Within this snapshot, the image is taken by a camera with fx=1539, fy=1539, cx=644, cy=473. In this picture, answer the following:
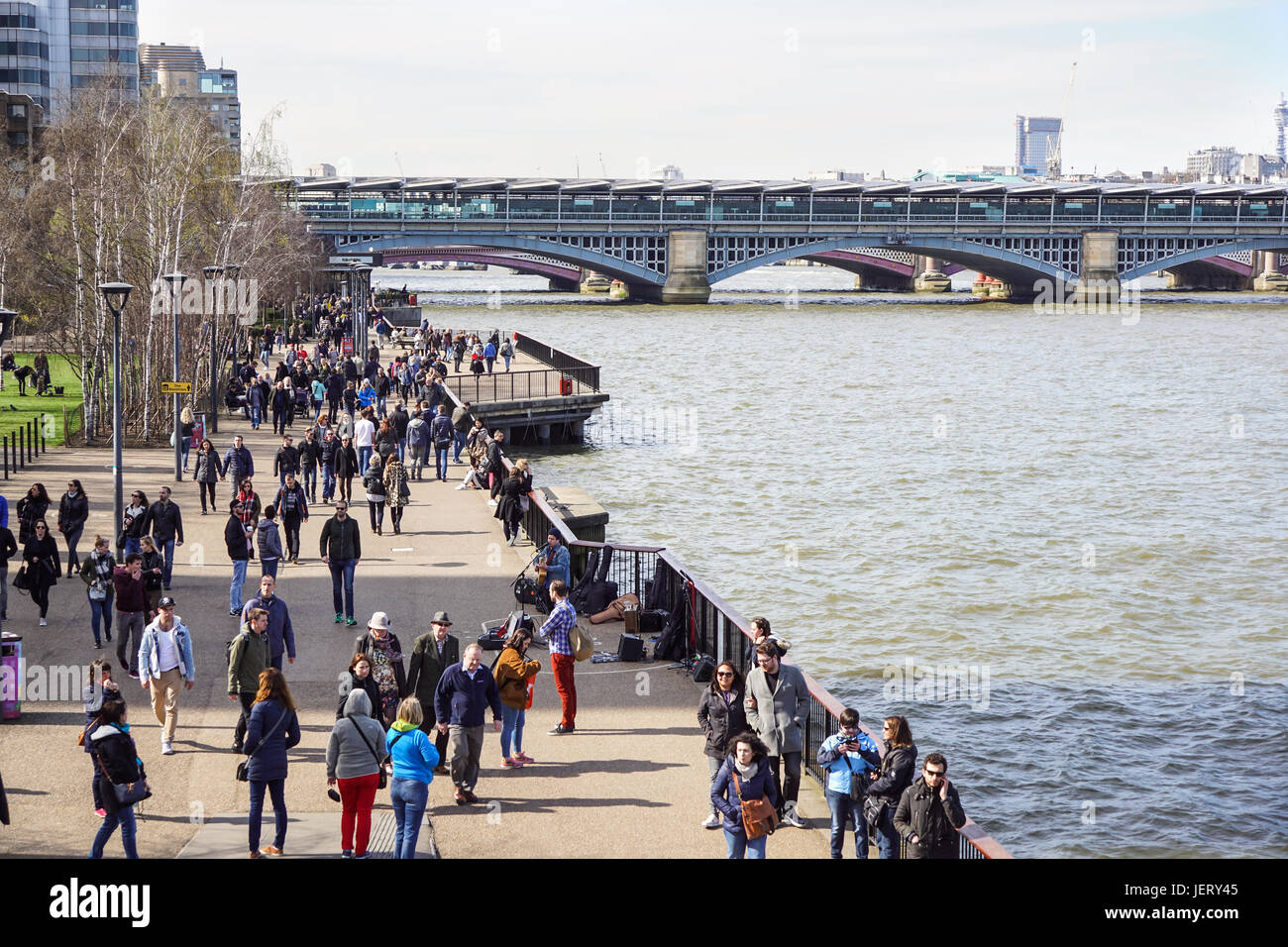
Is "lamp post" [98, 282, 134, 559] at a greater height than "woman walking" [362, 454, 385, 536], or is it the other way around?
"lamp post" [98, 282, 134, 559]

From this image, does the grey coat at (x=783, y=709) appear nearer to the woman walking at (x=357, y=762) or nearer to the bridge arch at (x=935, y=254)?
the woman walking at (x=357, y=762)

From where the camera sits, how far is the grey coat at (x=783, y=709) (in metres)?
12.2

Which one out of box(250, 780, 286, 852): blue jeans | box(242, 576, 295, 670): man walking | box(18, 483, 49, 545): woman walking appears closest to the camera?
box(250, 780, 286, 852): blue jeans

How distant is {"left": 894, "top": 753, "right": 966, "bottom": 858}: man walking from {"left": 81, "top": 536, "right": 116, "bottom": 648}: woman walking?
1027cm

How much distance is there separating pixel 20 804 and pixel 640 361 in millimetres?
63592

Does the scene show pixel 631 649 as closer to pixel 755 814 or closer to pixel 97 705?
pixel 755 814

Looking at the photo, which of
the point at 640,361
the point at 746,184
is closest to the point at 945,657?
the point at 640,361

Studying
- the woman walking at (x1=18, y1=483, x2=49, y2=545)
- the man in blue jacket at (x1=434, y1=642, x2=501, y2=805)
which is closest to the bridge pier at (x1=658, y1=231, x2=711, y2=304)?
the woman walking at (x1=18, y1=483, x2=49, y2=545)

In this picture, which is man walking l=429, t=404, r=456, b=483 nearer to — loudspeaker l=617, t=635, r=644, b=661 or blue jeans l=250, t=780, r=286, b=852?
loudspeaker l=617, t=635, r=644, b=661

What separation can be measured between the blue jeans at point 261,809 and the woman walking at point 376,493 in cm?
1359

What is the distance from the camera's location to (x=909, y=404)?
193ft

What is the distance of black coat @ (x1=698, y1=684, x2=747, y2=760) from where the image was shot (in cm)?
1206
